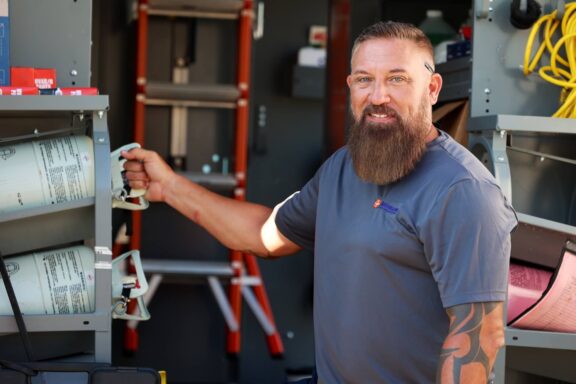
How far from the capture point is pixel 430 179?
2.66 m

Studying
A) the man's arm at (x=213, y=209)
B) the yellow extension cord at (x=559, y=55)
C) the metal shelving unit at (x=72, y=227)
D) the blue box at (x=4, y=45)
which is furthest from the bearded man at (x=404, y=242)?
the blue box at (x=4, y=45)

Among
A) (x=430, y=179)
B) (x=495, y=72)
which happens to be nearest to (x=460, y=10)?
(x=495, y=72)

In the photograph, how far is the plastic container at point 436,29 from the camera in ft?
16.2

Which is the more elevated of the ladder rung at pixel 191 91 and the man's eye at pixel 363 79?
the man's eye at pixel 363 79

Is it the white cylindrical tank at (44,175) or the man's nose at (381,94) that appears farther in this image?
the white cylindrical tank at (44,175)

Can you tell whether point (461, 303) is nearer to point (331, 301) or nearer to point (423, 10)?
point (331, 301)

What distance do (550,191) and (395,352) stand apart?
121cm

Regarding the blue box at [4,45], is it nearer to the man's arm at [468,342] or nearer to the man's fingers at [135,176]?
the man's fingers at [135,176]

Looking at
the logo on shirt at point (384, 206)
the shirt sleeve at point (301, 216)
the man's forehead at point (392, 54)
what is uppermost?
the man's forehead at point (392, 54)

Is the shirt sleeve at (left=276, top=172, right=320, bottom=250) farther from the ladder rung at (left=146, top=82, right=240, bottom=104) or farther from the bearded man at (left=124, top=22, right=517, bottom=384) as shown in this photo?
the ladder rung at (left=146, top=82, right=240, bottom=104)

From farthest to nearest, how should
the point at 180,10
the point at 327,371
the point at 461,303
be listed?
the point at 180,10
the point at 327,371
the point at 461,303

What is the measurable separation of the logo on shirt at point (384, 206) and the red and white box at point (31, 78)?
3.72 ft

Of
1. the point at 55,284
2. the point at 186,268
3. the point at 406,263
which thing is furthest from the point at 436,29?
the point at 55,284

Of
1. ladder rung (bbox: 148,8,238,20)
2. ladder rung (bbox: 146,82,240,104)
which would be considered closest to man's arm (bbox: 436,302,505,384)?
ladder rung (bbox: 146,82,240,104)
